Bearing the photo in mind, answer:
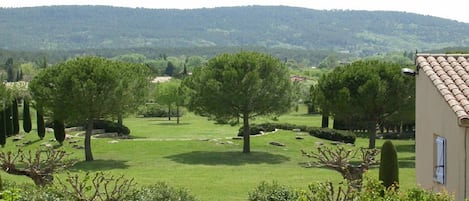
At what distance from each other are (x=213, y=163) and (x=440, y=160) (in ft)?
79.8

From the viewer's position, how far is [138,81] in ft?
146

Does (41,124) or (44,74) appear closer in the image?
(44,74)

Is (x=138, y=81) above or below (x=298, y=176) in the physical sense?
above

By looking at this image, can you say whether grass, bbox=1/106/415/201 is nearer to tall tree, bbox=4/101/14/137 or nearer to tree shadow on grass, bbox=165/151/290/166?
tree shadow on grass, bbox=165/151/290/166

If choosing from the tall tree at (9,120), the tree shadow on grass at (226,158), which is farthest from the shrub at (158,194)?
the tall tree at (9,120)

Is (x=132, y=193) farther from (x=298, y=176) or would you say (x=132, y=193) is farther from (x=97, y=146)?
(x=97, y=146)

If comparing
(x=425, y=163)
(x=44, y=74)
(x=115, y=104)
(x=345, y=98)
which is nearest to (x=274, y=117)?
(x=345, y=98)

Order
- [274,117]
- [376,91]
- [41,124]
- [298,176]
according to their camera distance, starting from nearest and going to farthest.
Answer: [298,176] → [376,91] → [274,117] → [41,124]

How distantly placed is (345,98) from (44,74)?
18.8 m

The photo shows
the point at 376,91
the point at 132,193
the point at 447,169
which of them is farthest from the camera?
the point at 376,91

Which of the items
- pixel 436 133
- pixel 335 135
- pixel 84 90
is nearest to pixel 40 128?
pixel 84 90

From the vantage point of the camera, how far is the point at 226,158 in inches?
1711

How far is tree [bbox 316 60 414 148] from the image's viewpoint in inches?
1647

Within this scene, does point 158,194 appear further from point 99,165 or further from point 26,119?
point 26,119
